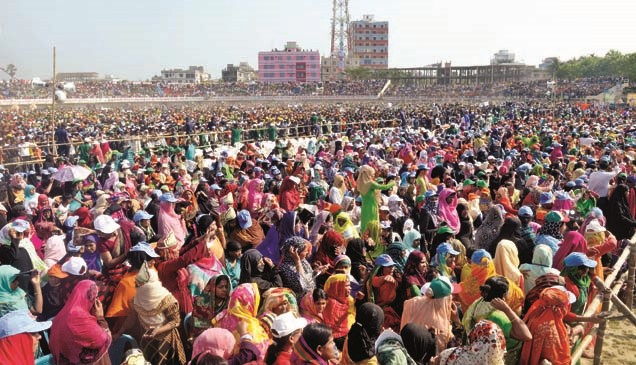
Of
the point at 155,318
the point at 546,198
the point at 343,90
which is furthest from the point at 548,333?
the point at 343,90

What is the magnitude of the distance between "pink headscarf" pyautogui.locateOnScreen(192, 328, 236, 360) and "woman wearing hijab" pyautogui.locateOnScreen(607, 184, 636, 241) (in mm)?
5987

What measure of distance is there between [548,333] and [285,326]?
1651mm

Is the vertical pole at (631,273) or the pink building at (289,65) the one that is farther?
the pink building at (289,65)

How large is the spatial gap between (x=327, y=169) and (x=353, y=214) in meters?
3.77

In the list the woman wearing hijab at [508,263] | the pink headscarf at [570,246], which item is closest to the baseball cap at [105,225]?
the woman wearing hijab at [508,263]

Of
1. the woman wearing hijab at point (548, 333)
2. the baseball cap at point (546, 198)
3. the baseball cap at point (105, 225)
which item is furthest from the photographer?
the baseball cap at point (546, 198)

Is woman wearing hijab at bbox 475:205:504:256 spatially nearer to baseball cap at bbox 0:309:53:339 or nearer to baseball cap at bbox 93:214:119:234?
baseball cap at bbox 93:214:119:234

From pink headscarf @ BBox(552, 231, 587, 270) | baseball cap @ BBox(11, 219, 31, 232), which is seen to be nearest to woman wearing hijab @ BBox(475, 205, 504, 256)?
pink headscarf @ BBox(552, 231, 587, 270)

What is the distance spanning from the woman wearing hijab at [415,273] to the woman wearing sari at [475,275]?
340 millimetres

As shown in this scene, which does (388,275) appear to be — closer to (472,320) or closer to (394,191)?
(472,320)

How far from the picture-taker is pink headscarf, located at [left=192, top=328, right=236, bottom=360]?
10.3ft

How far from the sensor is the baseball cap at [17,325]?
2990 mm

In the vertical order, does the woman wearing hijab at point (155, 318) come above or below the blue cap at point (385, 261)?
below

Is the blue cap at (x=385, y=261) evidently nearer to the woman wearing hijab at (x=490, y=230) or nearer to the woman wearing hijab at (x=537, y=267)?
the woman wearing hijab at (x=537, y=267)
